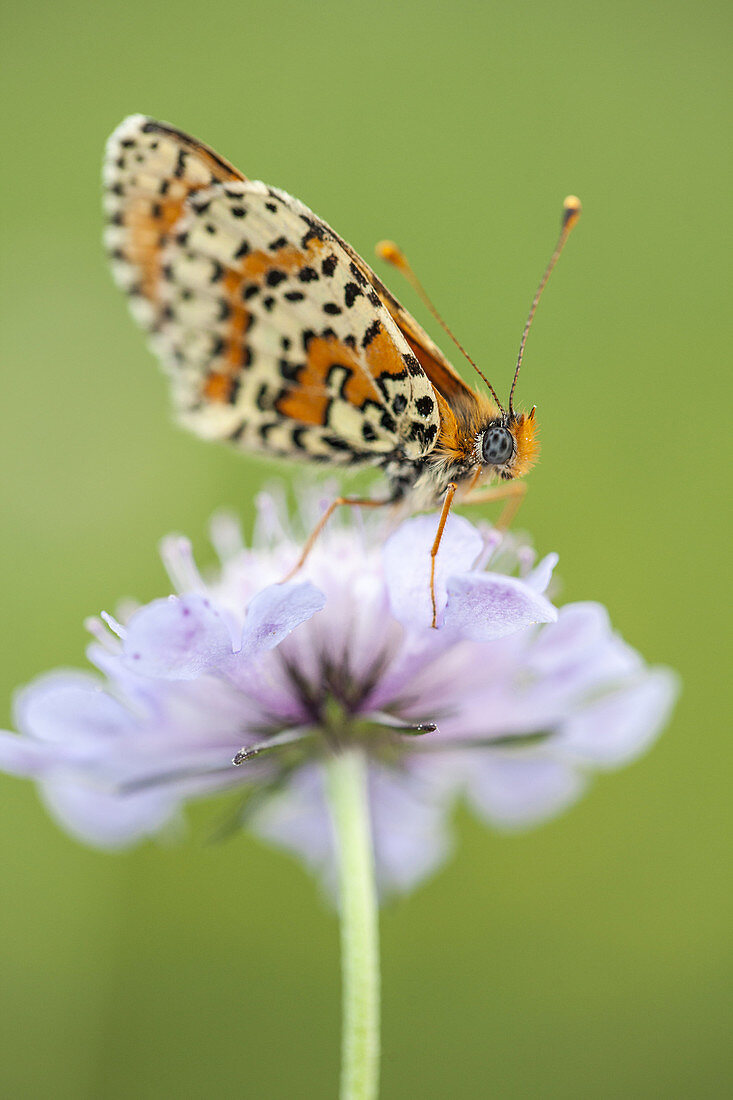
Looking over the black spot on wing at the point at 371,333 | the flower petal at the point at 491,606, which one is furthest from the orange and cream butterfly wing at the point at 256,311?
the flower petal at the point at 491,606

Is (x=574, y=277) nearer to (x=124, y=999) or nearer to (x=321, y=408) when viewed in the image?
(x=321, y=408)

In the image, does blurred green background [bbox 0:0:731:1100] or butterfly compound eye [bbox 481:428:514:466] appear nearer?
butterfly compound eye [bbox 481:428:514:466]

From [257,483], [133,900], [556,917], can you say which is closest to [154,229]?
[257,483]

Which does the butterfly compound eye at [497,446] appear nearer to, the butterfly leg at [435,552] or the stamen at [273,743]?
the butterfly leg at [435,552]

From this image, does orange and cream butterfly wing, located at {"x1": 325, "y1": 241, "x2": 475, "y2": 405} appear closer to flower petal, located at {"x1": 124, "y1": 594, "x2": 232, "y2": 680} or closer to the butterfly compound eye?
the butterfly compound eye

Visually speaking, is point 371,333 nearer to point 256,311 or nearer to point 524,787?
point 256,311

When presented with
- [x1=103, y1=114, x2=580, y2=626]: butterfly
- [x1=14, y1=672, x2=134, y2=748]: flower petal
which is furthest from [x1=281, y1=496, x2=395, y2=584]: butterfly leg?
[x1=14, y1=672, x2=134, y2=748]: flower petal
